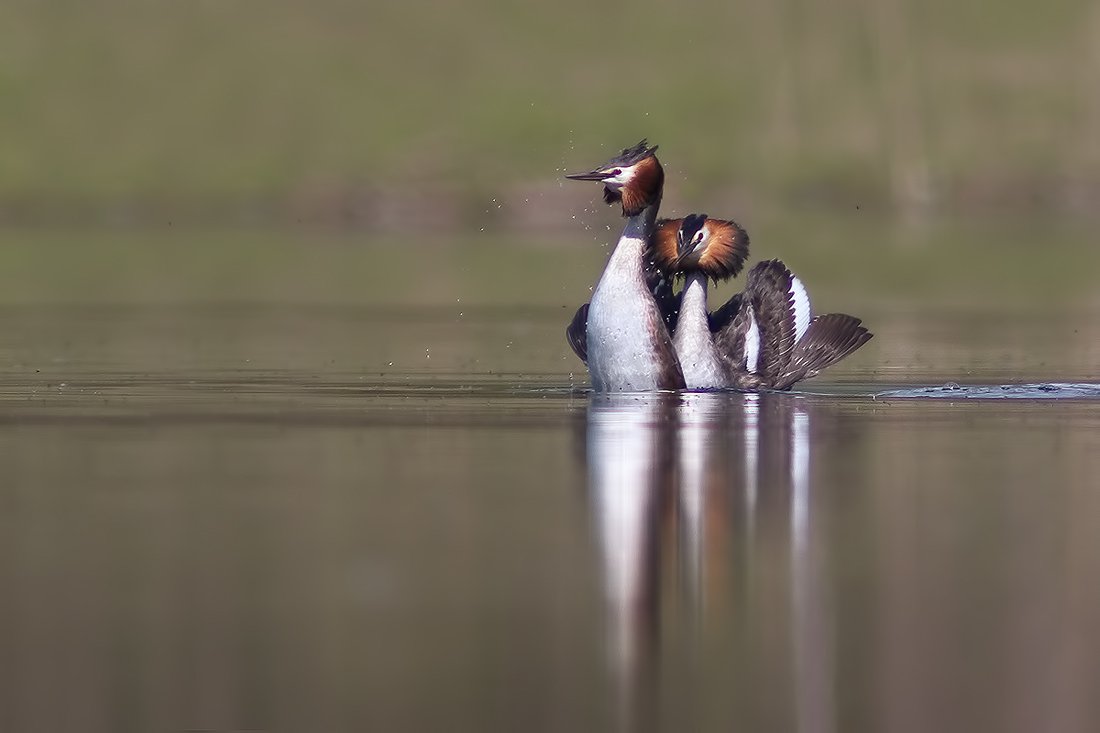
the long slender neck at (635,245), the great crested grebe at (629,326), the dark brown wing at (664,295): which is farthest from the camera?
the dark brown wing at (664,295)

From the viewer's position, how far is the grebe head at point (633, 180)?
61.6 feet

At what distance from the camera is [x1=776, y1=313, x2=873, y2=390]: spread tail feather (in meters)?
19.8

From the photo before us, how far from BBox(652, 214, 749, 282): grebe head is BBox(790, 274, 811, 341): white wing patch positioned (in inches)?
29.6

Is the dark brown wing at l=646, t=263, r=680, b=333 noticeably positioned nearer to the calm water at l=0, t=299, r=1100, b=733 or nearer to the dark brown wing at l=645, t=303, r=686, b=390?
the dark brown wing at l=645, t=303, r=686, b=390

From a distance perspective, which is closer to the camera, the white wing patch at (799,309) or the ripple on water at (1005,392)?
the ripple on water at (1005,392)

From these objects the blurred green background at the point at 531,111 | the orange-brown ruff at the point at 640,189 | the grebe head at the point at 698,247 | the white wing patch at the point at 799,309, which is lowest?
the white wing patch at the point at 799,309

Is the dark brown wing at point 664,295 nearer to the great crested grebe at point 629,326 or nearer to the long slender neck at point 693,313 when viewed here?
the long slender neck at point 693,313

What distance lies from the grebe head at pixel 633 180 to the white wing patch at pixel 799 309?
173cm

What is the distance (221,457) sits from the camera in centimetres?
1431

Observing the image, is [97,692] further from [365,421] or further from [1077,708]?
[365,421]

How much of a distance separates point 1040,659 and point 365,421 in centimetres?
849

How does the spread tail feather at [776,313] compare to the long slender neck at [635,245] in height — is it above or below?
below

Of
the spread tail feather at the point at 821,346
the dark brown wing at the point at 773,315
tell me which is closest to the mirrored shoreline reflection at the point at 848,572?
the dark brown wing at the point at 773,315

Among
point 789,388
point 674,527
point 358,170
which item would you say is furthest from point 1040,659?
point 358,170
